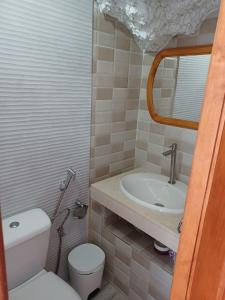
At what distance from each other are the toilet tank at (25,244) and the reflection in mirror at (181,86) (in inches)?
41.7

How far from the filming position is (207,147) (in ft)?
1.75

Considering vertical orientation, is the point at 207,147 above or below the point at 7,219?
above

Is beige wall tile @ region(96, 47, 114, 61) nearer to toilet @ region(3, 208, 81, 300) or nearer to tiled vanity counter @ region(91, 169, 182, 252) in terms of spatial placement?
tiled vanity counter @ region(91, 169, 182, 252)

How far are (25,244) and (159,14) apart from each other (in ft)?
4.77

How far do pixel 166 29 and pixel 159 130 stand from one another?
0.65 meters

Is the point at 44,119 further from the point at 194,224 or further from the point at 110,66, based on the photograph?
the point at 194,224

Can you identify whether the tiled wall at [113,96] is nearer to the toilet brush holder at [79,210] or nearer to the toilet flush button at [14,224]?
→ the toilet brush holder at [79,210]

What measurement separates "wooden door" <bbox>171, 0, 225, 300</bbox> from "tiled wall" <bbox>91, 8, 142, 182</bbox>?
101cm

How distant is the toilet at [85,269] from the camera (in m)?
1.45

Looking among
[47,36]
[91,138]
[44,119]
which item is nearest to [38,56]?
[47,36]

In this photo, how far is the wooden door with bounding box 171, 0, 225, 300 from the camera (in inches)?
19.5

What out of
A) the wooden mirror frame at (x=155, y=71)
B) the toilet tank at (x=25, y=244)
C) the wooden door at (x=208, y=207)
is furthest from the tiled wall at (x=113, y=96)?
the wooden door at (x=208, y=207)

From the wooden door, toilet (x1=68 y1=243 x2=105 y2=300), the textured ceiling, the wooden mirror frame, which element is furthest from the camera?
toilet (x1=68 y1=243 x2=105 y2=300)

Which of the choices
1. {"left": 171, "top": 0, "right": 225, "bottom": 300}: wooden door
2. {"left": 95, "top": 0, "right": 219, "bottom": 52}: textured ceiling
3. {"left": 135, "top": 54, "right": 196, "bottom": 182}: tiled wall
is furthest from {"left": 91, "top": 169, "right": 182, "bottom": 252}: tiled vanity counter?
{"left": 95, "top": 0, "right": 219, "bottom": 52}: textured ceiling
